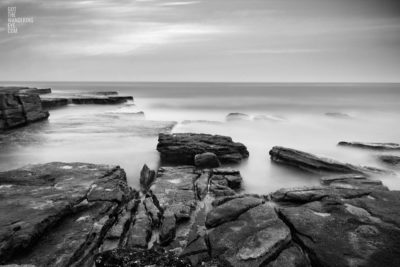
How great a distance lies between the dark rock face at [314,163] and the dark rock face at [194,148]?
1.68 m

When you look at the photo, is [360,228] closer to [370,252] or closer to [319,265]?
[370,252]

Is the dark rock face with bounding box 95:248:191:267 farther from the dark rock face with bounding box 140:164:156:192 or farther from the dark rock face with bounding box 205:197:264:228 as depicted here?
the dark rock face with bounding box 140:164:156:192

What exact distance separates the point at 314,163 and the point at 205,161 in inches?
150

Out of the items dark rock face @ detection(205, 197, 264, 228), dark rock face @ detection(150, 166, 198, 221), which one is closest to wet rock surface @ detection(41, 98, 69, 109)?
dark rock face @ detection(150, 166, 198, 221)

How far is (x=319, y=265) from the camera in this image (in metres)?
4.06

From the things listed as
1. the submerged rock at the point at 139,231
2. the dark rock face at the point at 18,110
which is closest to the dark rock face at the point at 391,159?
the submerged rock at the point at 139,231

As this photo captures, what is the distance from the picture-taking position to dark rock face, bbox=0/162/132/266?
427cm

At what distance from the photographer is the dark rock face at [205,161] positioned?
31.3 ft

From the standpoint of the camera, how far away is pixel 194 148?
35.5 feet

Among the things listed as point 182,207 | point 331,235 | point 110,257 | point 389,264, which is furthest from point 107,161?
point 389,264

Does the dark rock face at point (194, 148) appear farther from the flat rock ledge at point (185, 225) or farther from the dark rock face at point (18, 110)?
the dark rock face at point (18, 110)

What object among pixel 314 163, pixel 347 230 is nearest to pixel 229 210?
pixel 347 230

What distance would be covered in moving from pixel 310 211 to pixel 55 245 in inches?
181

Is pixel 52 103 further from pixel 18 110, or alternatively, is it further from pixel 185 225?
pixel 185 225
